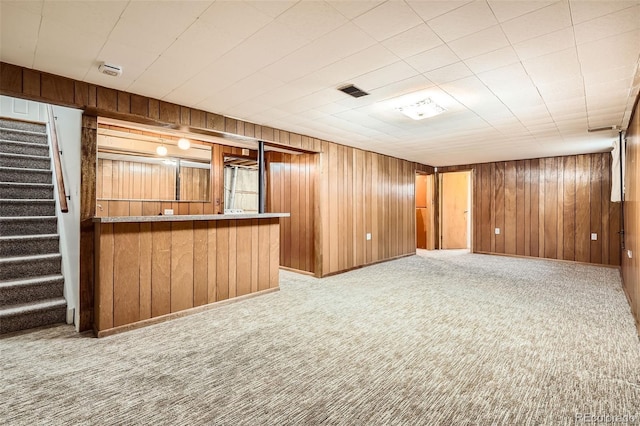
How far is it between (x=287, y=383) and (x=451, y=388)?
100 cm

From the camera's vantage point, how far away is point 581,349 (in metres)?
2.36

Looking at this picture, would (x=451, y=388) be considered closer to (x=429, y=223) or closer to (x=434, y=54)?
(x=434, y=54)

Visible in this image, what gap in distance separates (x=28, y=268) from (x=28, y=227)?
0.55 metres

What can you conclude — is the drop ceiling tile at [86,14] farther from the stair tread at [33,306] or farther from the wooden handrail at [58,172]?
the stair tread at [33,306]

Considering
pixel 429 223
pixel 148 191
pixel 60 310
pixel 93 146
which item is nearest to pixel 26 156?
pixel 148 191

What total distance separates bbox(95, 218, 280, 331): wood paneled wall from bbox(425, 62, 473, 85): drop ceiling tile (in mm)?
2534

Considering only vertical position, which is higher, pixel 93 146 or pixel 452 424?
pixel 93 146

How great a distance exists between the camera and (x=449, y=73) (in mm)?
2500

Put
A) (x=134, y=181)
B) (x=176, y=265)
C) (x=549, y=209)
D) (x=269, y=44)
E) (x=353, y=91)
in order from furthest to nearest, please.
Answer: (x=549, y=209), (x=134, y=181), (x=176, y=265), (x=353, y=91), (x=269, y=44)

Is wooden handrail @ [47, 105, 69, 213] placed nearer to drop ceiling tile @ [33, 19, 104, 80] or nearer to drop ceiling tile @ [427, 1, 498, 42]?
drop ceiling tile @ [33, 19, 104, 80]

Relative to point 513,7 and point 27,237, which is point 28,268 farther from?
point 513,7

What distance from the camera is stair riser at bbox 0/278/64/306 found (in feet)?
9.23

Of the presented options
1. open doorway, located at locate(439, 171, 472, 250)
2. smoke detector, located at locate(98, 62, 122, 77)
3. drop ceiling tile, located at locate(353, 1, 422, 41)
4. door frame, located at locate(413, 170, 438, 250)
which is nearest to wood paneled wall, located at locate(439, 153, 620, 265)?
open doorway, located at locate(439, 171, 472, 250)

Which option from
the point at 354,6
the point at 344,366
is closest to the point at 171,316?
the point at 344,366
